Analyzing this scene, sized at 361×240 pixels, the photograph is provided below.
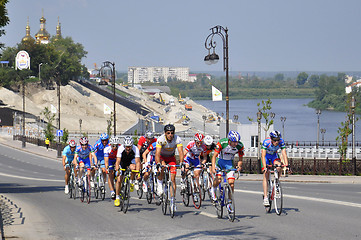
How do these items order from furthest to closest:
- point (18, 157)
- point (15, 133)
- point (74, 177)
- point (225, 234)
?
1. point (15, 133)
2. point (18, 157)
3. point (74, 177)
4. point (225, 234)

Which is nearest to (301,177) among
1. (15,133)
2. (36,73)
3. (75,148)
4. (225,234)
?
(75,148)

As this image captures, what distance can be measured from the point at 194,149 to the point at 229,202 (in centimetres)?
274

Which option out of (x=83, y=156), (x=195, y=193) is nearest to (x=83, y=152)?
(x=83, y=156)

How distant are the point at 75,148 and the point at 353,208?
25.3 feet

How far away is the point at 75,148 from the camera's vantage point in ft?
60.7

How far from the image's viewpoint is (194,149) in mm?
15156

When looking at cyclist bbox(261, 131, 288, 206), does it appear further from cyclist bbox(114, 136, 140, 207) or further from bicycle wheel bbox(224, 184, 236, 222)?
cyclist bbox(114, 136, 140, 207)

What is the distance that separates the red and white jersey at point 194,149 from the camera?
1510 cm

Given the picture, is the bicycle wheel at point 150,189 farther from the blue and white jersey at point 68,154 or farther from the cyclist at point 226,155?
the blue and white jersey at point 68,154

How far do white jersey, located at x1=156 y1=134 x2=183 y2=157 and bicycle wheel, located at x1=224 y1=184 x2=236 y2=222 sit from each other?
150 centimetres

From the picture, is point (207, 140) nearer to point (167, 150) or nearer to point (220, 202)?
point (167, 150)

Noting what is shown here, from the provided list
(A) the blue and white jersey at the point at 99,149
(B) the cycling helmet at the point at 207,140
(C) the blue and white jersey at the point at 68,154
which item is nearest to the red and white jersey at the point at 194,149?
(B) the cycling helmet at the point at 207,140

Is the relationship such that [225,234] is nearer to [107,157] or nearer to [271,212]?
[271,212]

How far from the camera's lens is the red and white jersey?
1510 cm
